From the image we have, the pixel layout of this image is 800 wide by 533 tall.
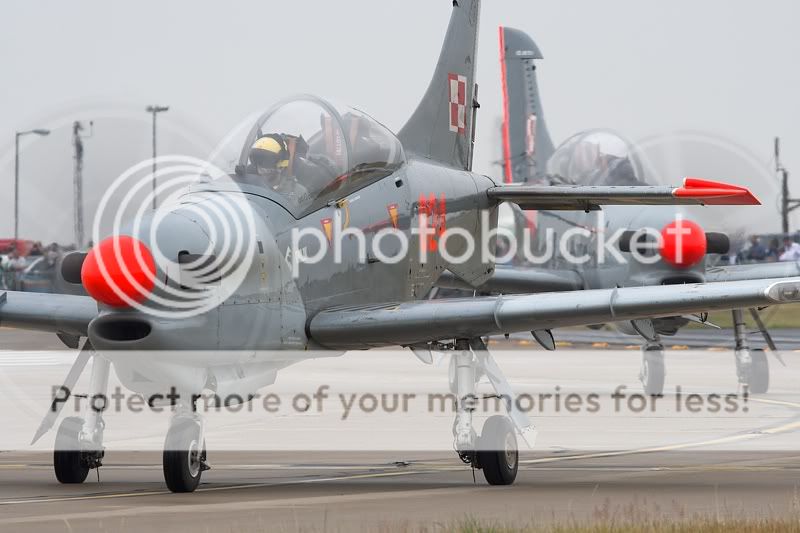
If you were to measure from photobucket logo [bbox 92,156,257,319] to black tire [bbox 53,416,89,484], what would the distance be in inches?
80.1

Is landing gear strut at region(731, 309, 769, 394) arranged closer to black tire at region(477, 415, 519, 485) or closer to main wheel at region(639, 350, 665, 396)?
main wheel at region(639, 350, 665, 396)

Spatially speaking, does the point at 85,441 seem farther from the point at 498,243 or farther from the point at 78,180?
the point at 498,243

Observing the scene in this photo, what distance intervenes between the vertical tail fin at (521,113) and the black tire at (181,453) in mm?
16922

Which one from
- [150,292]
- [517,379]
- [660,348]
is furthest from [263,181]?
[517,379]

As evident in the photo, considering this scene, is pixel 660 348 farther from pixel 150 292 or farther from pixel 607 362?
pixel 150 292

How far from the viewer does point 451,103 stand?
16.2m

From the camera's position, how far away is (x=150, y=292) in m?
9.87

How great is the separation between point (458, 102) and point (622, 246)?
489cm

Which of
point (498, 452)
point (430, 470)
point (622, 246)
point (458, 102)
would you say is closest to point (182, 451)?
point (498, 452)

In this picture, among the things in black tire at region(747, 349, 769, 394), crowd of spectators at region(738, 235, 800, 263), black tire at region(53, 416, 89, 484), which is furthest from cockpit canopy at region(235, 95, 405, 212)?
crowd of spectators at region(738, 235, 800, 263)

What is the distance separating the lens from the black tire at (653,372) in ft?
62.5

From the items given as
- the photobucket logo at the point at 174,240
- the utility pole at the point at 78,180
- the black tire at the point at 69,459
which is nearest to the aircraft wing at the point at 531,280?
the black tire at the point at 69,459

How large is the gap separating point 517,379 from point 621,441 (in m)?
8.21

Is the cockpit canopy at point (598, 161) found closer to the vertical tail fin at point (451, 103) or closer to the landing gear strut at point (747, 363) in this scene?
the landing gear strut at point (747, 363)
